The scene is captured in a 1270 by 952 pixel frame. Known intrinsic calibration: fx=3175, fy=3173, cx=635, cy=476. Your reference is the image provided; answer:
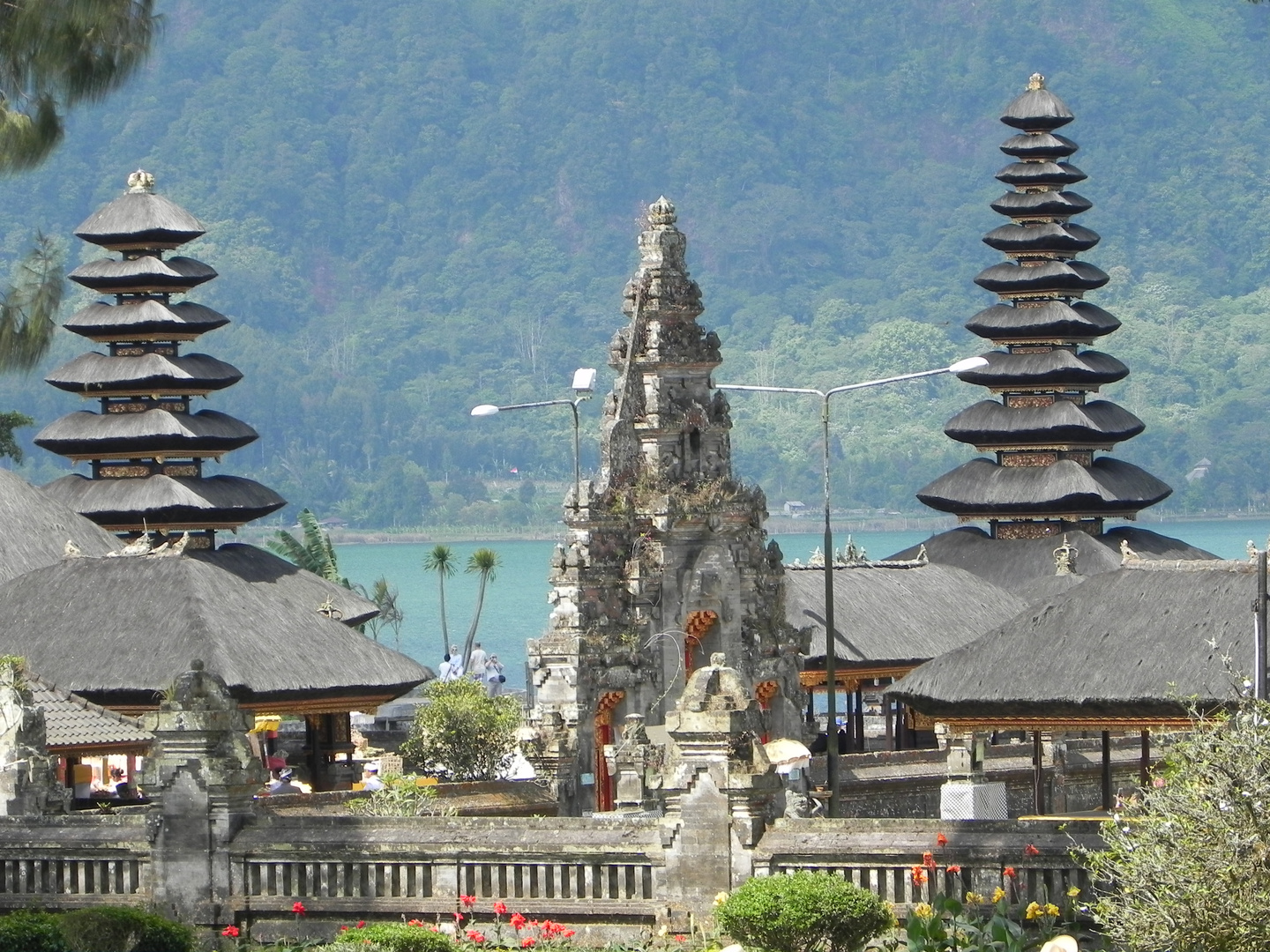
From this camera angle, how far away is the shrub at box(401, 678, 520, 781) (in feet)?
151

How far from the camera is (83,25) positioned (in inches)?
1057

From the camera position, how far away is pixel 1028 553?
218 feet

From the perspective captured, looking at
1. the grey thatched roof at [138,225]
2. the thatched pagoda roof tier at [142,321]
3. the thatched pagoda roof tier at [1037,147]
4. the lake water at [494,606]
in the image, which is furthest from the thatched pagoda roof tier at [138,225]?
the lake water at [494,606]

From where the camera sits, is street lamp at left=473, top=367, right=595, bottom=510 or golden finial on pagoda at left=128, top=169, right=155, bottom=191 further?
golden finial on pagoda at left=128, top=169, right=155, bottom=191

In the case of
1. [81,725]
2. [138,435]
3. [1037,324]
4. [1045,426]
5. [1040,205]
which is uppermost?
[1040,205]

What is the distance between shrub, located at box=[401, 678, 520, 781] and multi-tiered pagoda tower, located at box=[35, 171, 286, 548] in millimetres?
→ 12774

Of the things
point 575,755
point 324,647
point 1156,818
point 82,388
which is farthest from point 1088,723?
point 82,388

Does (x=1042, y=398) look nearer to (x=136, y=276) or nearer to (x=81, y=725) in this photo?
(x=136, y=276)

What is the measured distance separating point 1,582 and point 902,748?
15562 mm

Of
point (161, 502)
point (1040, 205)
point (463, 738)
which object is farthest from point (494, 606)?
point (463, 738)

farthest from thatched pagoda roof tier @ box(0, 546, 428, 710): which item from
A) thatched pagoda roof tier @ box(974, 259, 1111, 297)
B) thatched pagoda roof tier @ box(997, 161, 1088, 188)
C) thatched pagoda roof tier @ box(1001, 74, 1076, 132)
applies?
A: thatched pagoda roof tier @ box(1001, 74, 1076, 132)

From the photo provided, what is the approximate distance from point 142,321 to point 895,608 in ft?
50.9

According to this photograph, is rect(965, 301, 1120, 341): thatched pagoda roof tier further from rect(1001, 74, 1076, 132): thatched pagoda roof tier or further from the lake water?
the lake water

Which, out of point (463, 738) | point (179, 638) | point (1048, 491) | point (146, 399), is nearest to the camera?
point (179, 638)
